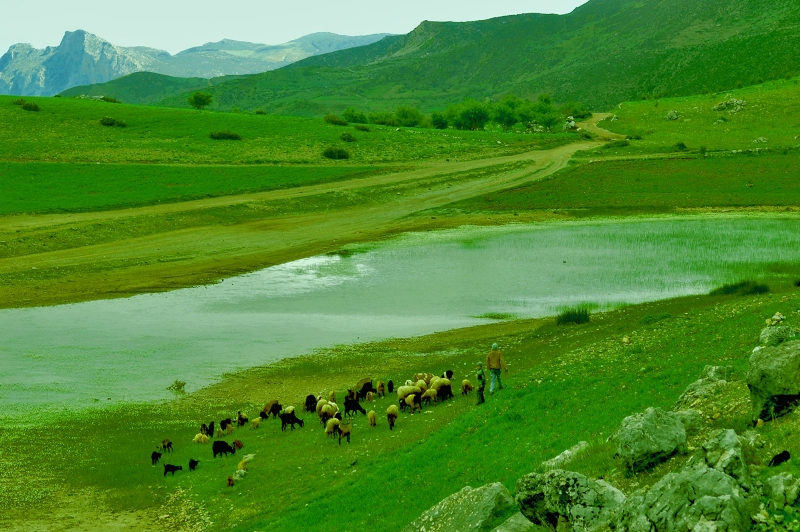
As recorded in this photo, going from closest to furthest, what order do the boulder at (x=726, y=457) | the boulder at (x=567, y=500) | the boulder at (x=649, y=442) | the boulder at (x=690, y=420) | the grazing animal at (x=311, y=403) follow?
the boulder at (x=726, y=457)
the boulder at (x=567, y=500)
the boulder at (x=649, y=442)
the boulder at (x=690, y=420)
the grazing animal at (x=311, y=403)

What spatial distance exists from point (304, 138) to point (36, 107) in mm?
34703

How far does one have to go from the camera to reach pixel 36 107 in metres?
104

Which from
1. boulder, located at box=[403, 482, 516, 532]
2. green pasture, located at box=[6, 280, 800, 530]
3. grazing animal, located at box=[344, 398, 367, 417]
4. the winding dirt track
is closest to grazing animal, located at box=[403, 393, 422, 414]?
green pasture, located at box=[6, 280, 800, 530]

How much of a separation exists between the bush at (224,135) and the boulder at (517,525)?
8742 centimetres

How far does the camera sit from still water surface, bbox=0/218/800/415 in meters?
33.0

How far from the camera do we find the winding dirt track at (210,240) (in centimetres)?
4753

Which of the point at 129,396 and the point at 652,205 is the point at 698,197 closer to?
the point at 652,205

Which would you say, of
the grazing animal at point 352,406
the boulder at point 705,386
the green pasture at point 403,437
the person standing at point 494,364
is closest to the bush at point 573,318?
the green pasture at point 403,437

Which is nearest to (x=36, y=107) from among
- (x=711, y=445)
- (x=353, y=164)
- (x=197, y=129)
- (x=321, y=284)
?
(x=197, y=129)

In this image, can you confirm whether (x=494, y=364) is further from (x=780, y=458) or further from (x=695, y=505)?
(x=695, y=505)

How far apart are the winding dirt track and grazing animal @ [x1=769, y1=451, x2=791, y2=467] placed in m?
39.8

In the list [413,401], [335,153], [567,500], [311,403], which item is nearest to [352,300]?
[311,403]

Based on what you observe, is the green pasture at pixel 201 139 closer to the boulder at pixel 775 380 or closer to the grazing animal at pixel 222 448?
the grazing animal at pixel 222 448

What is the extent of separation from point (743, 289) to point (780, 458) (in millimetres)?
26768
